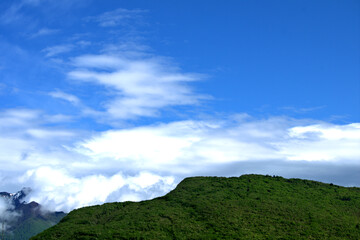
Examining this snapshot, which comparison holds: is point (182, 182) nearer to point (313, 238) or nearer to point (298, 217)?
point (298, 217)

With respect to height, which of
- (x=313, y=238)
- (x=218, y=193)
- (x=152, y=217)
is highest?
(x=218, y=193)

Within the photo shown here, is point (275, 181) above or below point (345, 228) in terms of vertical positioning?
above

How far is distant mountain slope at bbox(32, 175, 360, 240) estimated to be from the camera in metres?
55.5

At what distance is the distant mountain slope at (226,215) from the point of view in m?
55.5

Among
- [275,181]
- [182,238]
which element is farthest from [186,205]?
[275,181]

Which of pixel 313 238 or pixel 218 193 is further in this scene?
pixel 218 193

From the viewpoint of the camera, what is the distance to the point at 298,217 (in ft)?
202

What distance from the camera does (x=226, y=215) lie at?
6031 cm

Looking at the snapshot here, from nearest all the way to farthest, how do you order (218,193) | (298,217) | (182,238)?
(182,238), (298,217), (218,193)

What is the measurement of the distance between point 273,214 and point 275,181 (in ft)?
62.9

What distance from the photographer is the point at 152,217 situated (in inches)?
2359

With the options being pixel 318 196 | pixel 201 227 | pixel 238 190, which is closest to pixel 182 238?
pixel 201 227

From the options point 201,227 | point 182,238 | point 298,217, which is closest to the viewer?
point 182,238

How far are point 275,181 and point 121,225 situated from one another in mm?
37301
